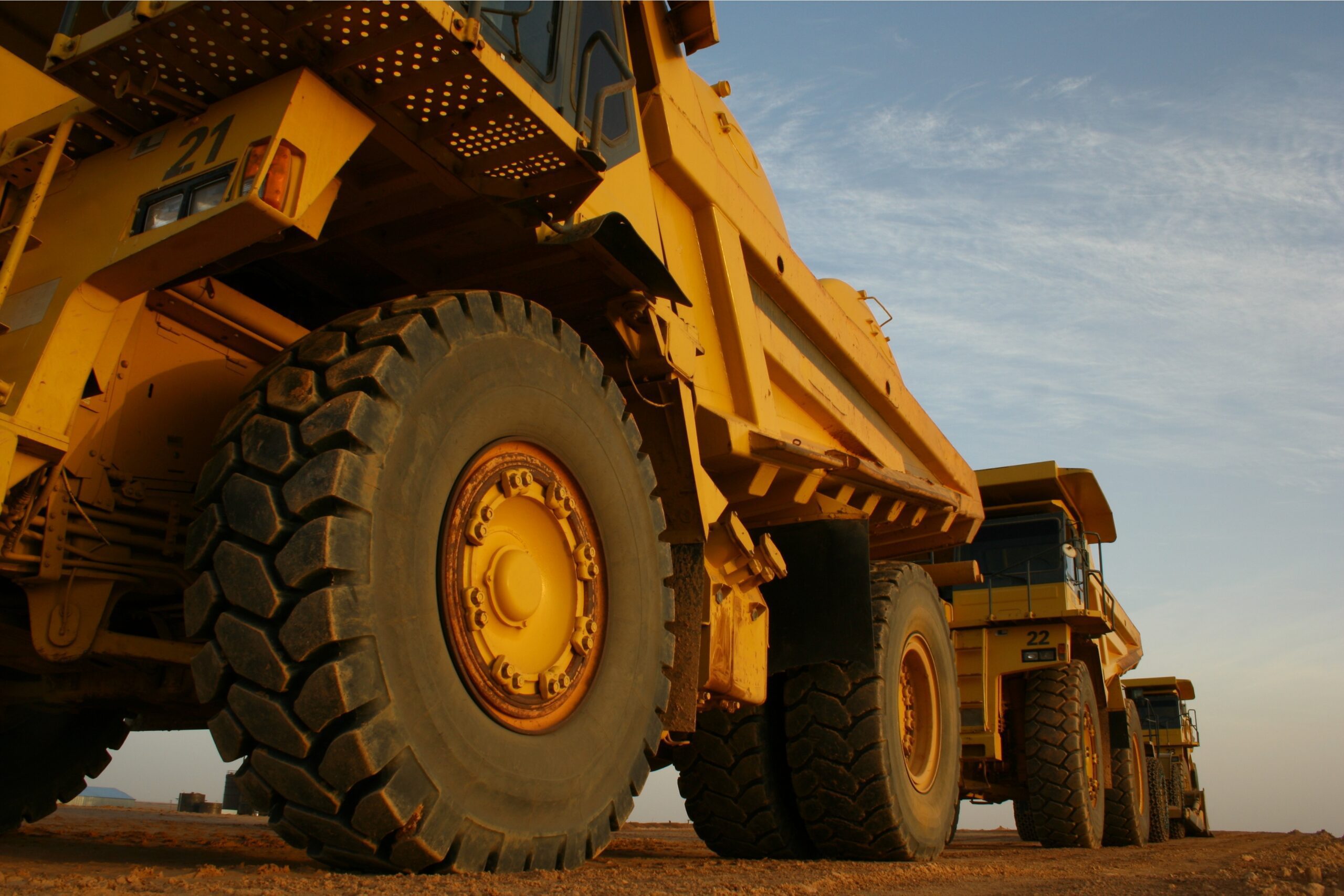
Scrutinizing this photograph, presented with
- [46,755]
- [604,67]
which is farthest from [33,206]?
[46,755]

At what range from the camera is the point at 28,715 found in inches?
172

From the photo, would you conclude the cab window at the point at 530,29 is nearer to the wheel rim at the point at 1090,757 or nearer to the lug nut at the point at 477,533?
the lug nut at the point at 477,533

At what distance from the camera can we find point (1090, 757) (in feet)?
33.6

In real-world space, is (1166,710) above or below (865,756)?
above

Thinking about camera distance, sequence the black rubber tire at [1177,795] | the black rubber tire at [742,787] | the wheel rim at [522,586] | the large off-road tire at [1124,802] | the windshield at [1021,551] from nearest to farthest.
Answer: the wheel rim at [522,586], the black rubber tire at [742,787], the windshield at [1021,551], the large off-road tire at [1124,802], the black rubber tire at [1177,795]

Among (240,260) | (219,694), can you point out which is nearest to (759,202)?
(240,260)

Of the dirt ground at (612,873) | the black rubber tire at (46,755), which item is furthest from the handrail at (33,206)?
the black rubber tire at (46,755)

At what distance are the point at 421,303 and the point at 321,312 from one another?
1313 mm

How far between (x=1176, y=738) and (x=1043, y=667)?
1303 cm

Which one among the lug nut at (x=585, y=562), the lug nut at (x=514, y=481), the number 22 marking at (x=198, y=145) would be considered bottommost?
the lug nut at (x=585, y=562)

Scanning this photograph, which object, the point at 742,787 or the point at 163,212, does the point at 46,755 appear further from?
the point at 742,787

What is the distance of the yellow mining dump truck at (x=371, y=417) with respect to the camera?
7.82 feet

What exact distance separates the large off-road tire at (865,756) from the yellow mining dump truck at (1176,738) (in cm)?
1499

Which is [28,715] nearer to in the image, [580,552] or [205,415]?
[205,415]
